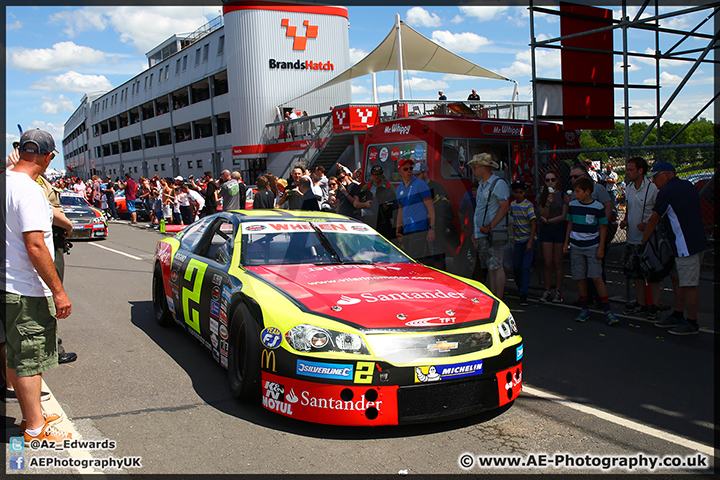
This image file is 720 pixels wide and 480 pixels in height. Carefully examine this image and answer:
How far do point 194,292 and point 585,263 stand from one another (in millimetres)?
4246

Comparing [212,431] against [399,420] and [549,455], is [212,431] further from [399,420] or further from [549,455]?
[549,455]

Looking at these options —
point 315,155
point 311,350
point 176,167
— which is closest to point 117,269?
point 311,350

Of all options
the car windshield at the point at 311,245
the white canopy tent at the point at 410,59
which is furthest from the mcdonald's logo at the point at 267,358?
the white canopy tent at the point at 410,59

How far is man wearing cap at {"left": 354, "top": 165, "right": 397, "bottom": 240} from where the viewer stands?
838 centimetres

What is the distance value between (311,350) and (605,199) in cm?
469

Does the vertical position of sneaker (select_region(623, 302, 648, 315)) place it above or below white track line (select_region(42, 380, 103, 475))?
above

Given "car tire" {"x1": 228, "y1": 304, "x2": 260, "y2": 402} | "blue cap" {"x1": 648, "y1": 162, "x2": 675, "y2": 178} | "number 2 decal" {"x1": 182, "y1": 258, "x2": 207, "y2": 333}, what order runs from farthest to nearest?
"blue cap" {"x1": 648, "y1": 162, "x2": 675, "y2": 178} → "number 2 decal" {"x1": 182, "y1": 258, "x2": 207, "y2": 333} → "car tire" {"x1": 228, "y1": 304, "x2": 260, "y2": 402}

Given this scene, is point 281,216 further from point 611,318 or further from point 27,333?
point 611,318

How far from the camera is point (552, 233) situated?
7.52 metres

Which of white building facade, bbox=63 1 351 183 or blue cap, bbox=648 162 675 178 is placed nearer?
blue cap, bbox=648 162 675 178

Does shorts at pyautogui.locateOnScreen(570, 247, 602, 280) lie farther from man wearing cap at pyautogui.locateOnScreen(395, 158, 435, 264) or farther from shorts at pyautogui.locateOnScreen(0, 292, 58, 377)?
shorts at pyautogui.locateOnScreen(0, 292, 58, 377)

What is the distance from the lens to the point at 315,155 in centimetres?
2528

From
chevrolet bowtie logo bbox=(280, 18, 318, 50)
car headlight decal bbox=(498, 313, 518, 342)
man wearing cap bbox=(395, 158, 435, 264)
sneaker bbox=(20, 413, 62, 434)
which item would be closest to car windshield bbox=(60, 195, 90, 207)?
man wearing cap bbox=(395, 158, 435, 264)

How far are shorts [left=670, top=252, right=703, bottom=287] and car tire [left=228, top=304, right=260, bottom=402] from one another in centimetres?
455
